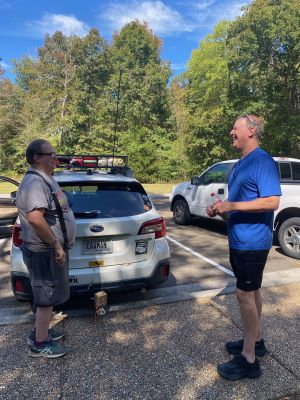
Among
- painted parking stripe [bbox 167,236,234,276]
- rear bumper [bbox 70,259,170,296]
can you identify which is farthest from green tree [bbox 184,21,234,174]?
rear bumper [bbox 70,259,170,296]

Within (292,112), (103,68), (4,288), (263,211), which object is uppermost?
(103,68)

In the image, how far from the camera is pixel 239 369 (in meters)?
2.76

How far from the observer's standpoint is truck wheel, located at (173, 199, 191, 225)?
8.96 metres

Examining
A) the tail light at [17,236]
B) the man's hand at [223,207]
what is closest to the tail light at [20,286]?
the tail light at [17,236]

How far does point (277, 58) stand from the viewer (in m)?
22.8

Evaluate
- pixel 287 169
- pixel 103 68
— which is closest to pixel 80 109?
pixel 103 68

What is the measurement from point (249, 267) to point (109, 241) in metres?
1.56

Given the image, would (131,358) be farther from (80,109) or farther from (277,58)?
(80,109)

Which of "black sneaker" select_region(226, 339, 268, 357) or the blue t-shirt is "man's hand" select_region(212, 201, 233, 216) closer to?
the blue t-shirt

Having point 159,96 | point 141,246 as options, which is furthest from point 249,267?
point 159,96

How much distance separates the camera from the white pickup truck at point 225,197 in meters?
6.23

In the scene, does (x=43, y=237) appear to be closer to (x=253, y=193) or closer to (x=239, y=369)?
(x=253, y=193)

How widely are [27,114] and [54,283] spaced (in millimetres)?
39185

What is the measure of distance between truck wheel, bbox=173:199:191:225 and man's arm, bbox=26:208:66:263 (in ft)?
20.6
